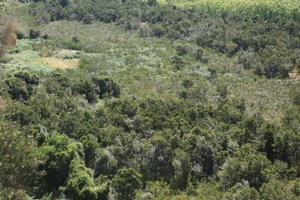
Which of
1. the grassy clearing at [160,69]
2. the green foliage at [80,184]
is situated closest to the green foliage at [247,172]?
the green foliage at [80,184]

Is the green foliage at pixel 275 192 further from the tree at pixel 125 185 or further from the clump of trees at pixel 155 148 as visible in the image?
the tree at pixel 125 185

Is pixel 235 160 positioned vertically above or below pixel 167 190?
above

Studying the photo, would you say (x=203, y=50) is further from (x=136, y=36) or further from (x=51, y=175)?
(x=51, y=175)

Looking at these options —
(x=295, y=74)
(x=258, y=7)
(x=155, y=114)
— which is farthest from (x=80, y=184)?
(x=258, y=7)

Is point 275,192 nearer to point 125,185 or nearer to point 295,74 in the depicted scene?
point 125,185

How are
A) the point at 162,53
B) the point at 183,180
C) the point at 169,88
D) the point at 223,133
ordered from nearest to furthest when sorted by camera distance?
the point at 183,180 < the point at 223,133 < the point at 169,88 < the point at 162,53

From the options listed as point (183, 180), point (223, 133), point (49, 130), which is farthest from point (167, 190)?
point (49, 130)

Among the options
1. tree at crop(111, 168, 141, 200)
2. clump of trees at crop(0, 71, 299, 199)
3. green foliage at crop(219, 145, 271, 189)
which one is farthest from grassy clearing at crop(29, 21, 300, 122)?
tree at crop(111, 168, 141, 200)
